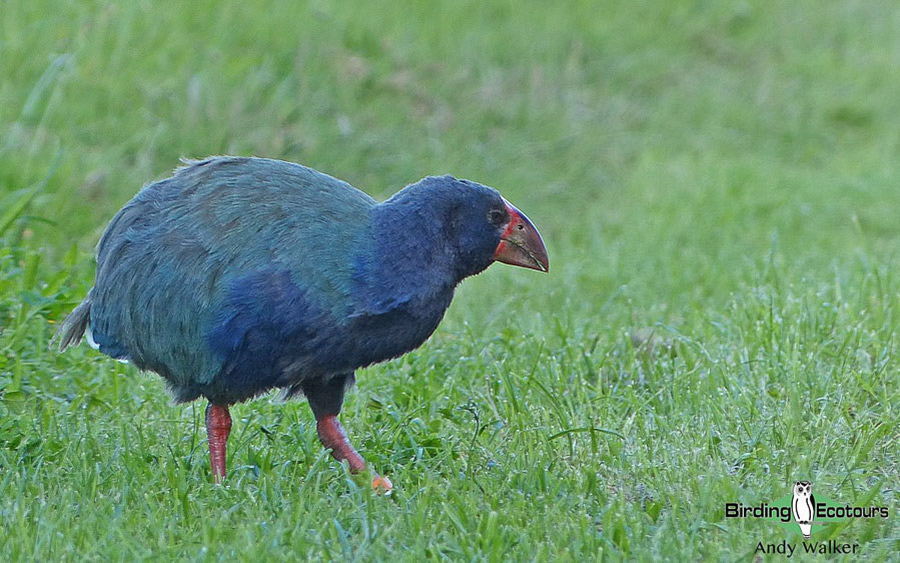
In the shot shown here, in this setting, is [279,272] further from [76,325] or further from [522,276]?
[522,276]

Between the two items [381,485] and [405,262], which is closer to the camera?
[405,262]

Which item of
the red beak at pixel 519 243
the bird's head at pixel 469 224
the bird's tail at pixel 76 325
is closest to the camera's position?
the bird's head at pixel 469 224

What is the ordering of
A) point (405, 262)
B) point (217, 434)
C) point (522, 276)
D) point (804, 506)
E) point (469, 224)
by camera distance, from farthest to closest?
1. point (522, 276)
2. point (217, 434)
3. point (469, 224)
4. point (405, 262)
5. point (804, 506)

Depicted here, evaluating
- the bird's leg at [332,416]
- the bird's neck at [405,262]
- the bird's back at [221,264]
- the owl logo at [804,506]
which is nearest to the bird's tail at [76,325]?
the bird's back at [221,264]

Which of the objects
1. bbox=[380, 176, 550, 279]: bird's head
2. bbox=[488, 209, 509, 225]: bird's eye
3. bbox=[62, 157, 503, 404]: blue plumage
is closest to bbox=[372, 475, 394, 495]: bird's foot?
bbox=[62, 157, 503, 404]: blue plumage

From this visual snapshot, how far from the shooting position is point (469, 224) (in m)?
3.39

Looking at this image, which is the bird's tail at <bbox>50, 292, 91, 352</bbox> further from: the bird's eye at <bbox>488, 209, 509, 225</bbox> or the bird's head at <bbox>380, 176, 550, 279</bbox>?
the bird's eye at <bbox>488, 209, 509, 225</bbox>

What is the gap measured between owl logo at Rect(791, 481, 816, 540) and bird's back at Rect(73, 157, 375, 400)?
1267 millimetres

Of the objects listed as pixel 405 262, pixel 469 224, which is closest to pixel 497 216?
pixel 469 224

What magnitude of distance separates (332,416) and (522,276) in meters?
2.77

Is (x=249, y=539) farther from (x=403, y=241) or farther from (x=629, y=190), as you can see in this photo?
(x=629, y=190)

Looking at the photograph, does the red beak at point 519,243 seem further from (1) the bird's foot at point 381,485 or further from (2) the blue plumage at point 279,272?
(1) the bird's foot at point 381,485

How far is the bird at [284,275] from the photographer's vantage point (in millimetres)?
3223

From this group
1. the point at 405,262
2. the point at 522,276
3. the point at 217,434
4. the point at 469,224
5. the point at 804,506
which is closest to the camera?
the point at 804,506
